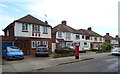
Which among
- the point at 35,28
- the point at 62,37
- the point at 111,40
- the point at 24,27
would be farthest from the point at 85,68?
the point at 111,40

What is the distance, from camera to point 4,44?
58.1ft

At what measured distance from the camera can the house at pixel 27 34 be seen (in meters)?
19.1

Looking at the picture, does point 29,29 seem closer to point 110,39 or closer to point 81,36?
point 81,36

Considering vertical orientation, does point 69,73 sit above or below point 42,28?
below

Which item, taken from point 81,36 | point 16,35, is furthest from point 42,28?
point 81,36

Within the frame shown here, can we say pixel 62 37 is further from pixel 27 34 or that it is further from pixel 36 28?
pixel 27 34

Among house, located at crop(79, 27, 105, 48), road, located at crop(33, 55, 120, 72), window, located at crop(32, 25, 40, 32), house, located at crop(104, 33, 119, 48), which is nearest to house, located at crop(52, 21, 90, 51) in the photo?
window, located at crop(32, 25, 40, 32)

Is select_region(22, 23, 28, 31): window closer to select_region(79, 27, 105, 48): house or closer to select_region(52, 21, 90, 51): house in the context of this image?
select_region(52, 21, 90, 51): house

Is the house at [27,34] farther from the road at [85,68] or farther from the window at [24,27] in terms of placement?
the road at [85,68]

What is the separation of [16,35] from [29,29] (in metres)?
2.48

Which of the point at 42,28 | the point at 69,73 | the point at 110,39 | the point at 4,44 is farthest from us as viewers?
the point at 110,39

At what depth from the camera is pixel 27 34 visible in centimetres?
2017

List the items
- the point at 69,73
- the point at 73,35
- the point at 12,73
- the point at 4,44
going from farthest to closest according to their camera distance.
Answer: the point at 73,35, the point at 4,44, the point at 12,73, the point at 69,73

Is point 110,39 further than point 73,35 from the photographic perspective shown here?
Yes
